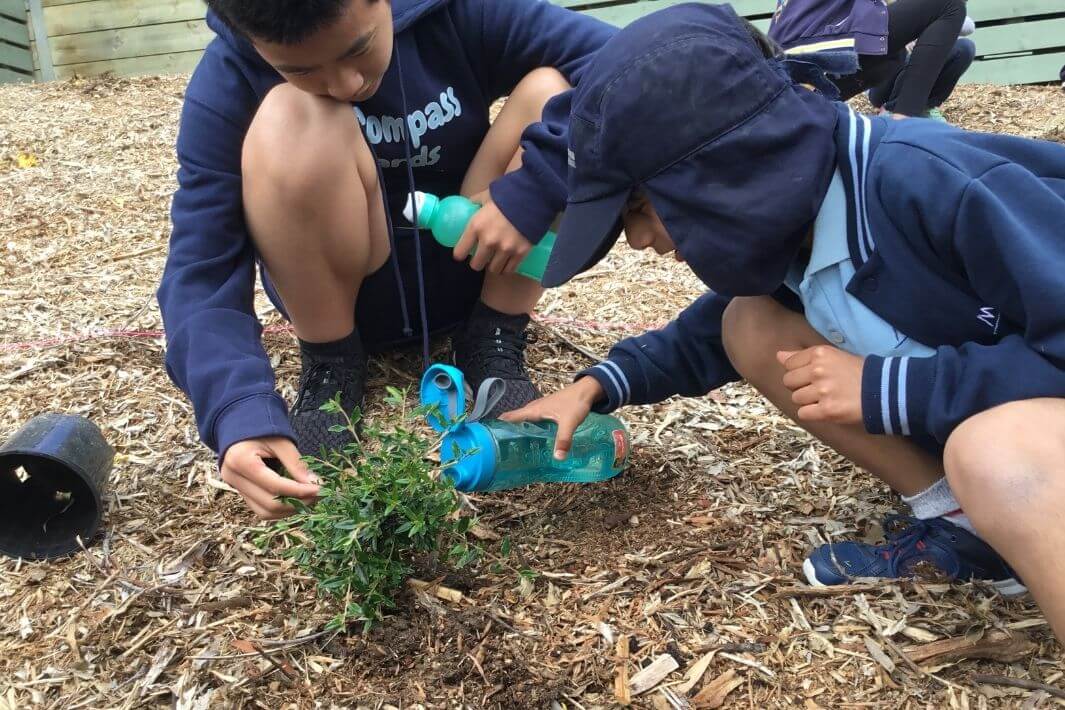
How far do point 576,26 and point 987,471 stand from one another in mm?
1601

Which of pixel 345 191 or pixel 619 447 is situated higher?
pixel 345 191

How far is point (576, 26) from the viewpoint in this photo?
2477 mm

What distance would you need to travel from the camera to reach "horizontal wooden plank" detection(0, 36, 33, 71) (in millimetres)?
8359

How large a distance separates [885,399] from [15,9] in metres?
9.22

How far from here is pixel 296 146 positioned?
6.91 feet

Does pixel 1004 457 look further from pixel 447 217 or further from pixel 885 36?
pixel 885 36

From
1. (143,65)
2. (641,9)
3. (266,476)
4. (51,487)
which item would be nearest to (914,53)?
(641,9)

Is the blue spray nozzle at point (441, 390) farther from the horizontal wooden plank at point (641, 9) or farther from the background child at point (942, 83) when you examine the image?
the horizontal wooden plank at point (641, 9)

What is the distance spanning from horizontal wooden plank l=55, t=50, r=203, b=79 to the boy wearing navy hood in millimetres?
7441

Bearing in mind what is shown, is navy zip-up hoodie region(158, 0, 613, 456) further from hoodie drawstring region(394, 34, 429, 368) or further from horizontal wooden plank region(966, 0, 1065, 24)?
horizontal wooden plank region(966, 0, 1065, 24)

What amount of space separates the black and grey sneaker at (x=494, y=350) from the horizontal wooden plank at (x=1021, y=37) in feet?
18.9

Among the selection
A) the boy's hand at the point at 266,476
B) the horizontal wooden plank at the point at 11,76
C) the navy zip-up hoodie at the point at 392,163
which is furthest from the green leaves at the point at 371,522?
the horizontal wooden plank at the point at 11,76

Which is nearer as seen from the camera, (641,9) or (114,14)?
(641,9)

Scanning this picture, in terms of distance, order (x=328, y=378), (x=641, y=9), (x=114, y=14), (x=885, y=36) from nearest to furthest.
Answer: (x=328, y=378) < (x=885, y=36) < (x=641, y=9) < (x=114, y=14)
